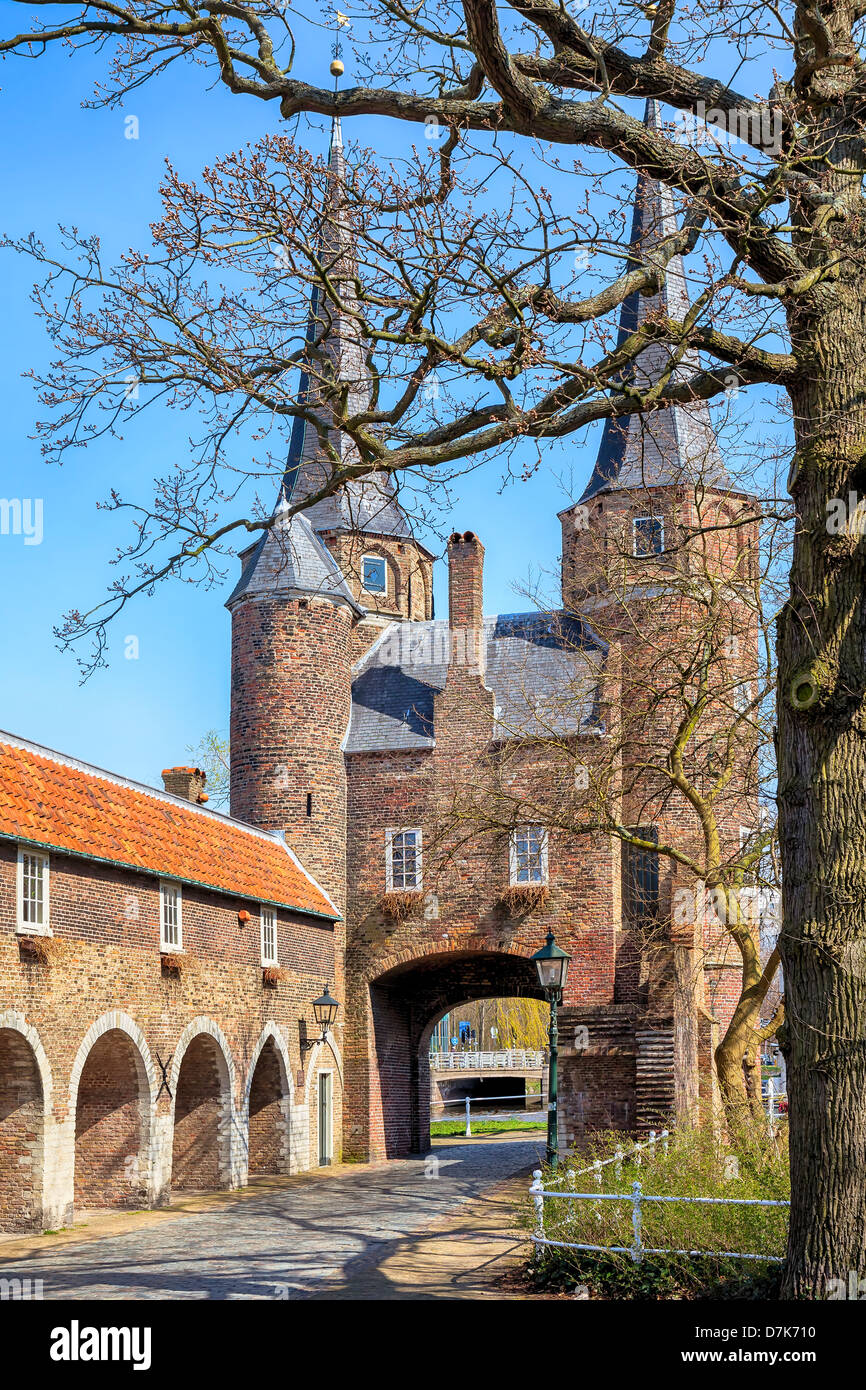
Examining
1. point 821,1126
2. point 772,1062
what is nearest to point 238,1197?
point 821,1126

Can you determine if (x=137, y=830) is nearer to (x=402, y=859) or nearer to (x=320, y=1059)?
(x=320, y=1059)

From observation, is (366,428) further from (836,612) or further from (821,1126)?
(821,1126)

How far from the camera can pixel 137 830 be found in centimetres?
2209

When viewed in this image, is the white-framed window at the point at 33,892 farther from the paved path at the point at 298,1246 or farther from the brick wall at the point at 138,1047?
the paved path at the point at 298,1246

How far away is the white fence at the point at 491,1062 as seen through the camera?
2146 inches

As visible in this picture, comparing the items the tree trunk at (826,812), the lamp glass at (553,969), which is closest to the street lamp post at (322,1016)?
the lamp glass at (553,969)

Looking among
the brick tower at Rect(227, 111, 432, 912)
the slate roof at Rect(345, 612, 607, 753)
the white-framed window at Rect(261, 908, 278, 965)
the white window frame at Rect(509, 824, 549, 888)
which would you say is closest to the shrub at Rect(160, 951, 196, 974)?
the white-framed window at Rect(261, 908, 278, 965)

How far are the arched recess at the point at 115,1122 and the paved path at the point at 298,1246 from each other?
1.87ft

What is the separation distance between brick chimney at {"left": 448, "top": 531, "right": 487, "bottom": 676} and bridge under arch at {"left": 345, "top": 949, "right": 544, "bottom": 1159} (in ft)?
21.3

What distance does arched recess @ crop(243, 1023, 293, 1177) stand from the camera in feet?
88.2

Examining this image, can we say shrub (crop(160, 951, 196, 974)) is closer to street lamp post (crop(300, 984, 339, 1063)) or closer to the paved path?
the paved path

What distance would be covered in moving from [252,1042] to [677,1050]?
26.0 ft

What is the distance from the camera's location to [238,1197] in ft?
74.9

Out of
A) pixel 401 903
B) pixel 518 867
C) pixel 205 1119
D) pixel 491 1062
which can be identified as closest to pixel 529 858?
pixel 518 867
